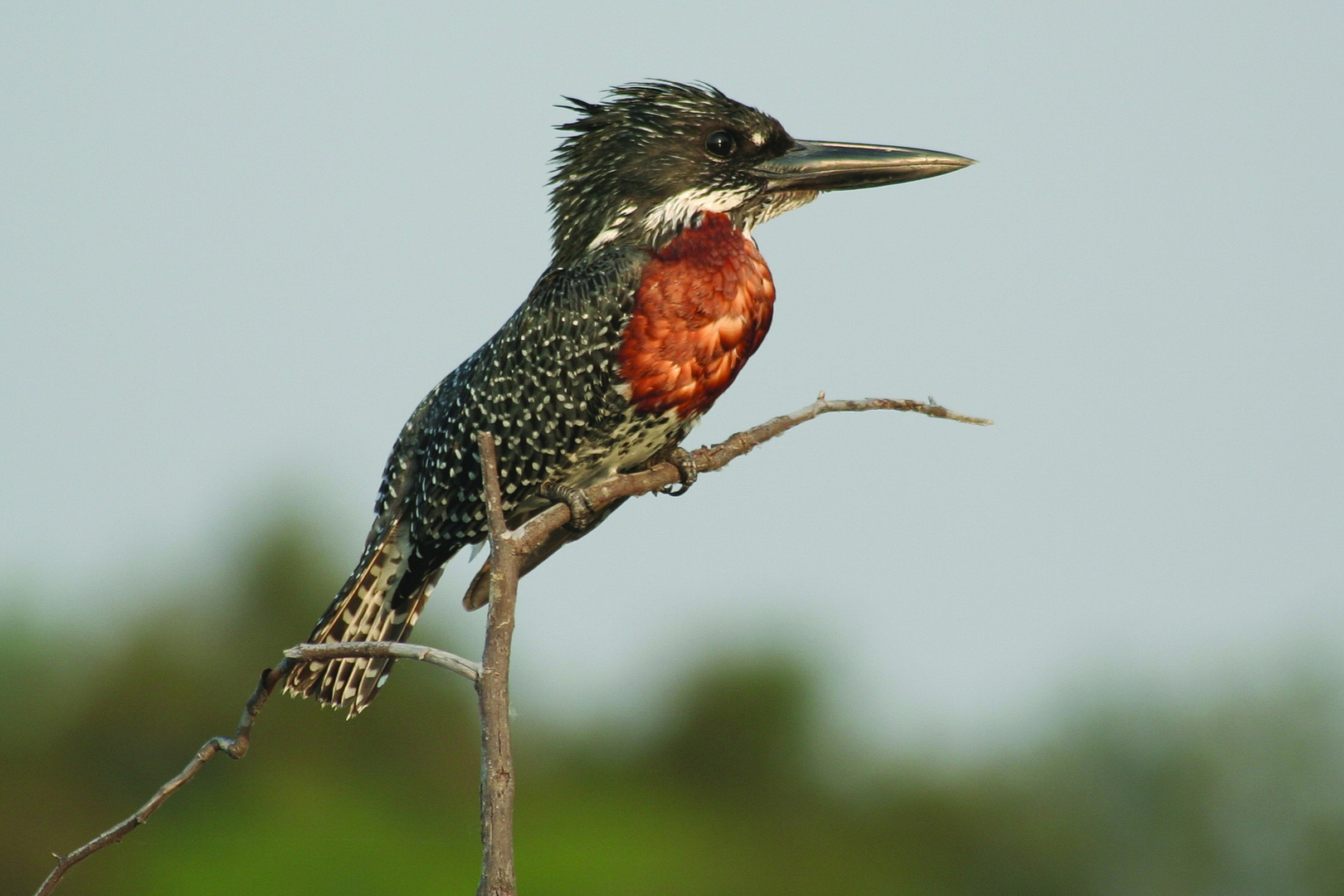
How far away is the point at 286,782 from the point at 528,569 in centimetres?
2127

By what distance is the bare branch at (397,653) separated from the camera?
2939 millimetres

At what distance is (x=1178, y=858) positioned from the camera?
28.8 meters

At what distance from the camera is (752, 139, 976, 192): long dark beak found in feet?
16.8

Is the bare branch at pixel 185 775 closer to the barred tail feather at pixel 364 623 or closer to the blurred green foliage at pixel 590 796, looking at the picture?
the barred tail feather at pixel 364 623

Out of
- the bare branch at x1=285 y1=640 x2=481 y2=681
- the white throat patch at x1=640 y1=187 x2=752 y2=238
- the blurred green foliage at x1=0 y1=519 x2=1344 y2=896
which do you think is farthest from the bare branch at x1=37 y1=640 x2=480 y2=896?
the blurred green foliage at x1=0 y1=519 x2=1344 y2=896

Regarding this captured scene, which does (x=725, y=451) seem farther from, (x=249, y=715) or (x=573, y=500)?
(x=249, y=715)

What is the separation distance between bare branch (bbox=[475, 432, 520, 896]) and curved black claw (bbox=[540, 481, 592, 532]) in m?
1.06

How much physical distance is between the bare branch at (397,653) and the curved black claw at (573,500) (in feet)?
4.20

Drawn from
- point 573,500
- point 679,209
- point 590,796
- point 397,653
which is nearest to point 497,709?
point 397,653

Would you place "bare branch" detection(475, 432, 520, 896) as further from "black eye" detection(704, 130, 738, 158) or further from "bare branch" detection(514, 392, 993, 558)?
"black eye" detection(704, 130, 738, 158)

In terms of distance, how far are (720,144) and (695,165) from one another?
0.47 feet

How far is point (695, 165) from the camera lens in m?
A: 5.16

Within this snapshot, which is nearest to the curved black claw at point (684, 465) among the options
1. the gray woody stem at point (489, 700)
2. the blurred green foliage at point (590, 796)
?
the gray woody stem at point (489, 700)

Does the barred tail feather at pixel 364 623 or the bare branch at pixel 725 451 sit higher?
the bare branch at pixel 725 451
